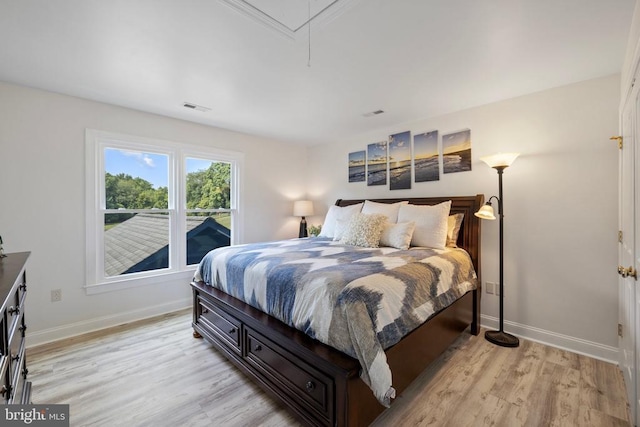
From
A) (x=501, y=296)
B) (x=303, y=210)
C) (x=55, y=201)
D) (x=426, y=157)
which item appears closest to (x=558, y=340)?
(x=501, y=296)

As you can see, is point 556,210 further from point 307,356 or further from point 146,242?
point 146,242

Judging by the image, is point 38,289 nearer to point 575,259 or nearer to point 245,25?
point 245,25

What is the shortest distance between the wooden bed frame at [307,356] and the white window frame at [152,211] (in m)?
1.04

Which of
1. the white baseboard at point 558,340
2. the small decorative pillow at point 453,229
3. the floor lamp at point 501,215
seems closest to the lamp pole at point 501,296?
the floor lamp at point 501,215

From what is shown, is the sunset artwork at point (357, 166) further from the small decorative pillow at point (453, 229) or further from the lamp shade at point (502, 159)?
the lamp shade at point (502, 159)

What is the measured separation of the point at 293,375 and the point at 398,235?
1638mm

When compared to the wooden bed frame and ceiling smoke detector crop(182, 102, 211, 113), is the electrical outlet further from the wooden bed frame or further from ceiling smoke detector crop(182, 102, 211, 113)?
ceiling smoke detector crop(182, 102, 211, 113)

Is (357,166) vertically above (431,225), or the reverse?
(357,166)

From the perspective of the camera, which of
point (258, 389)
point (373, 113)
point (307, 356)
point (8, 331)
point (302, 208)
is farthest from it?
point (302, 208)

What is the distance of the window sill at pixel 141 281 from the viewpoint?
2903 millimetres

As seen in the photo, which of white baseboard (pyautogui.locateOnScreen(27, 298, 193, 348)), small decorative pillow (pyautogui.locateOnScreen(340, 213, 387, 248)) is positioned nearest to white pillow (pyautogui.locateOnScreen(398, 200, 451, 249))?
small decorative pillow (pyautogui.locateOnScreen(340, 213, 387, 248))

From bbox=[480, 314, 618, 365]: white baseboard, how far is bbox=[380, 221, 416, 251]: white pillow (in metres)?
1.26

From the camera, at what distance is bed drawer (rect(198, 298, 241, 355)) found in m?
2.11

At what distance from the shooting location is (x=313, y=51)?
199cm
